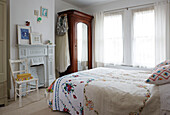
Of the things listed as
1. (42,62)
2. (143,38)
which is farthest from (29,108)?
(143,38)

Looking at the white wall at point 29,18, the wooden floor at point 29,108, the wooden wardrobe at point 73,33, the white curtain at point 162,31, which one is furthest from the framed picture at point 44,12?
the white curtain at point 162,31

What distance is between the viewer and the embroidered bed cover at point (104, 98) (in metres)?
1.40

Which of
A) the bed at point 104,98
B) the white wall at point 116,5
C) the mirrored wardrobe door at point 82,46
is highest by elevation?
the white wall at point 116,5

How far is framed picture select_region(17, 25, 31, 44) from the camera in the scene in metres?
3.15

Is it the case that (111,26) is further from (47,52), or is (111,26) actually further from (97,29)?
(47,52)

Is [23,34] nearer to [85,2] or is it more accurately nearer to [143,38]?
[85,2]

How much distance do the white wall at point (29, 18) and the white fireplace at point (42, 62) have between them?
12.4 inches

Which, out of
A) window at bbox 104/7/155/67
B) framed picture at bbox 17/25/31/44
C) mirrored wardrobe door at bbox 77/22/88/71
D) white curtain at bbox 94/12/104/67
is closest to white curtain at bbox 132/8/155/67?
window at bbox 104/7/155/67

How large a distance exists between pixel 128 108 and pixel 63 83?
104cm

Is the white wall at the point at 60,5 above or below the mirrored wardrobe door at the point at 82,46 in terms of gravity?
above

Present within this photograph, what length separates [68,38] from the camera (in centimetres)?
423

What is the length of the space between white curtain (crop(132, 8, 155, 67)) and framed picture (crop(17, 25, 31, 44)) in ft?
9.95

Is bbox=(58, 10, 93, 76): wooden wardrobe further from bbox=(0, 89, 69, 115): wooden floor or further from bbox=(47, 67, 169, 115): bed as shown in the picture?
bbox=(47, 67, 169, 115): bed

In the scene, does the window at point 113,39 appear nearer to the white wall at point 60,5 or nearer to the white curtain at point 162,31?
the white curtain at point 162,31
